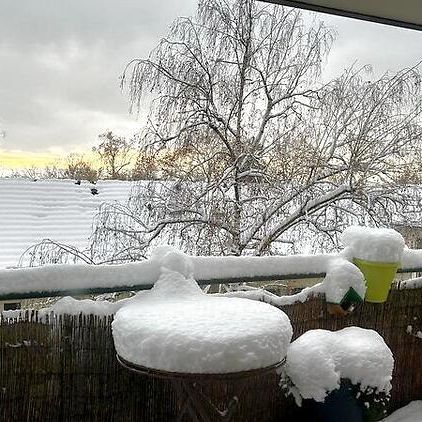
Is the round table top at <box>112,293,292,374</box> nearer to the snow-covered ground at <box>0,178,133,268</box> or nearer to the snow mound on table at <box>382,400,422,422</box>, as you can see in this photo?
the snow mound on table at <box>382,400,422,422</box>

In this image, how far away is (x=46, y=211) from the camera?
16.8 feet

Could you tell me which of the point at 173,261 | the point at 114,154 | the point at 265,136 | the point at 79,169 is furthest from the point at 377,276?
the point at 265,136

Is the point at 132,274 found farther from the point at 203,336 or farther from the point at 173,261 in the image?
the point at 203,336

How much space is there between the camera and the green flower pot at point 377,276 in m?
2.19

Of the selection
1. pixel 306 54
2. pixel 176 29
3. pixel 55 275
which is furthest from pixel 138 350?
pixel 306 54

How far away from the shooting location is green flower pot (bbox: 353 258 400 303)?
2186 mm

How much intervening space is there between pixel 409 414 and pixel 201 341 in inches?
60.2

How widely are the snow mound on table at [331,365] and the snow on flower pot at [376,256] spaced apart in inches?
13.4

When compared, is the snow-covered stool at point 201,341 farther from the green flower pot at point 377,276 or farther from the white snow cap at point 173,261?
the green flower pot at point 377,276

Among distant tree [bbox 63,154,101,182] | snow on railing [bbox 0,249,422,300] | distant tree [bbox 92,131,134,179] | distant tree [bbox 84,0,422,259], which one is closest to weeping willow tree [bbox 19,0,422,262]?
distant tree [bbox 84,0,422,259]

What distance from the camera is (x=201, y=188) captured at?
5891mm

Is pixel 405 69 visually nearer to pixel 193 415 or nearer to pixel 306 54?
pixel 306 54

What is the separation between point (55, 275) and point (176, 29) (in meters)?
4.57

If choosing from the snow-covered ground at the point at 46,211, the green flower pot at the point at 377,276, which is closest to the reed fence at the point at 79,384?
the green flower pot at the point at 377,276
